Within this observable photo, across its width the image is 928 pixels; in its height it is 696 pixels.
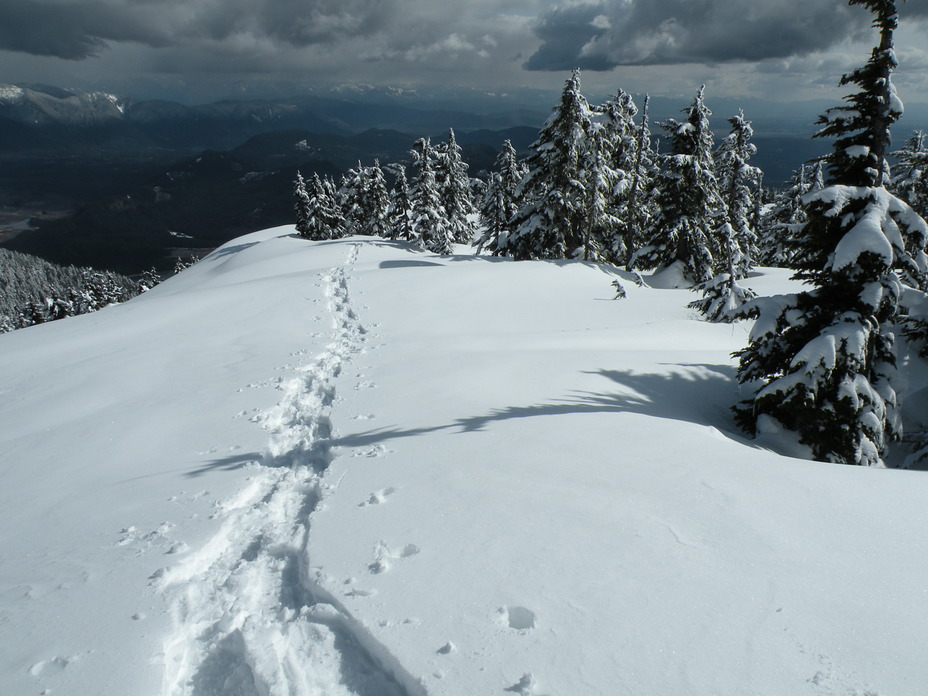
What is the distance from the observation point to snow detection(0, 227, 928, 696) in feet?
11.5

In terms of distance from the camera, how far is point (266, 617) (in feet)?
14.1

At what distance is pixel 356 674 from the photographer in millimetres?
3699

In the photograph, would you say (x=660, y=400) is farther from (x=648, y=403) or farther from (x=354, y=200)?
(x=354, y=200)

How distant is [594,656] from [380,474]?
359cm

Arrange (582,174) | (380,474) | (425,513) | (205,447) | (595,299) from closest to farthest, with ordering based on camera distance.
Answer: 1. (425,513)
2. (380,474)
3. (205,447)
4. (595,299)
5. (582,174)

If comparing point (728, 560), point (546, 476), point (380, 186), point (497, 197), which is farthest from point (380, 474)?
point (380, 186)

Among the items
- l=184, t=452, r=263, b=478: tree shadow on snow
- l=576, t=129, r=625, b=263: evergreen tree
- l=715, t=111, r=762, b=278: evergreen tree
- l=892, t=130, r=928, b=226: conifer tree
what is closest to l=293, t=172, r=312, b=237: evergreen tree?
l=576, t=129, r=625, b=263: evergreen tree

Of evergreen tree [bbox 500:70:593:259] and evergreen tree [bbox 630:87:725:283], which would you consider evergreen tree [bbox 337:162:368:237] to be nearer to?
evergreen tree [bbox 500:70:593:259]

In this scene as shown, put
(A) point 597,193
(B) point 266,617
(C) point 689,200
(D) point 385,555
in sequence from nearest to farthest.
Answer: (B) point 266,617
(D) point 385,555
(C) point 689,200
(A) point 597,193

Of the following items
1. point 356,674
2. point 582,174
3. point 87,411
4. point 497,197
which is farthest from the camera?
point 497,197

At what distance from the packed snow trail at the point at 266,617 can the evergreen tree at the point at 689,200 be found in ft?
81.6

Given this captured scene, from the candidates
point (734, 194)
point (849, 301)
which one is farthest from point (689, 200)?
point (849, 301)

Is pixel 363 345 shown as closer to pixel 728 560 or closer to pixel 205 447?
pixel 205 447

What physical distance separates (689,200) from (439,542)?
87.0 ft
